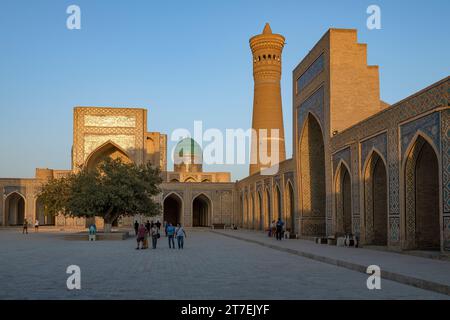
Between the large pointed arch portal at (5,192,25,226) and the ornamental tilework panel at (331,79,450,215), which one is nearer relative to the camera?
the ornamental tilework panel at (331,79,450,215)

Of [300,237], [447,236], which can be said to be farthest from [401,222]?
[300,237]

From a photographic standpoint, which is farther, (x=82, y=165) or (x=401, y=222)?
(x=82, y=165)

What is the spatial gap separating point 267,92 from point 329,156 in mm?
17606

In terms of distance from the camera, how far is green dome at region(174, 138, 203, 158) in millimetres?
53031

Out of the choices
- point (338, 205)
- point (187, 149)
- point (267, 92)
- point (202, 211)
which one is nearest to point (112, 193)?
point (338, 205)

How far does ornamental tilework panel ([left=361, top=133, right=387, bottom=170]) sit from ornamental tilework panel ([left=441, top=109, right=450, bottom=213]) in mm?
3063

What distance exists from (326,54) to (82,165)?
20.6 m

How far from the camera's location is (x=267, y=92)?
35.0 meters

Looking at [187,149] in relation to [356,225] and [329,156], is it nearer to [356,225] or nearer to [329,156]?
[329,156]

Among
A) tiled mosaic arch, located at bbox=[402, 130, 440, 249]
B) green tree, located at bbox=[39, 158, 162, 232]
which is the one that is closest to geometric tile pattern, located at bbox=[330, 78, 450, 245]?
tiled mosaic arch, located at bbox=[402, 130, 440, 249]

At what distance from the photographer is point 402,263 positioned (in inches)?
388

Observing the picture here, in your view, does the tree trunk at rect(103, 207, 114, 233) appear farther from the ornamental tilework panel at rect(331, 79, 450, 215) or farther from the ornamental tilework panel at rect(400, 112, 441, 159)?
the ornamental tilework panel at rect(400, 112, 441, 159)
